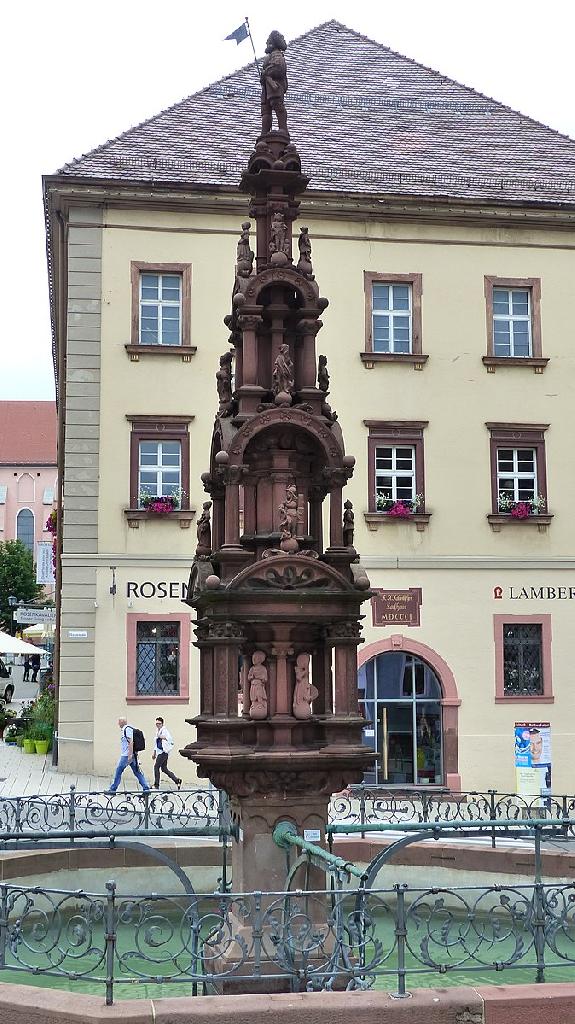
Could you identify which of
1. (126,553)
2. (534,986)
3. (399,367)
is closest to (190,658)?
(126,553)

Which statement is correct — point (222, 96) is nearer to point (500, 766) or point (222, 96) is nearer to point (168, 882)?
point (500, 766)

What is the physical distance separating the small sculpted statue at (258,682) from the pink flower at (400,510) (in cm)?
1430

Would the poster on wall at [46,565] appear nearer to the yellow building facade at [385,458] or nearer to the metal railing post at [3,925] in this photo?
the yellow building facade at [385,458]

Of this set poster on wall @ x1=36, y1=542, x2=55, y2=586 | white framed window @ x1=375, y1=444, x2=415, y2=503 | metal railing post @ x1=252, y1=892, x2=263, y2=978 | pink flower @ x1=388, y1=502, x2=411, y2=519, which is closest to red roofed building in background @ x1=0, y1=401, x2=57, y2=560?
poster on wall @ x1=36, y1=542, x2=55, y2=586

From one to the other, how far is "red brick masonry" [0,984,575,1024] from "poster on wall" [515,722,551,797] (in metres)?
12.9

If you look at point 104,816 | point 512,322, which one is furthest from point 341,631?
point 512,322

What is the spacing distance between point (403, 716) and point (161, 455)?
6.74 metres

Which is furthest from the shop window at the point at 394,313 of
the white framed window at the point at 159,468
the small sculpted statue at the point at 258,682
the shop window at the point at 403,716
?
the small sculpted statue at the point at 258,682

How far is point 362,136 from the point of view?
2742 centimetres

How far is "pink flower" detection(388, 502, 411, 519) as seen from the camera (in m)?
23.7

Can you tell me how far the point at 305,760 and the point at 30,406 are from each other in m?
95.9

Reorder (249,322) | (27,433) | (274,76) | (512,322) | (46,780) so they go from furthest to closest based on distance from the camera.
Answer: (27,433) → (512,322) → (46,780) → (274,76) → (249,322)

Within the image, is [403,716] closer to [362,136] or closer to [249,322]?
[362,136]

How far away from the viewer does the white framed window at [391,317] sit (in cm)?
2462
